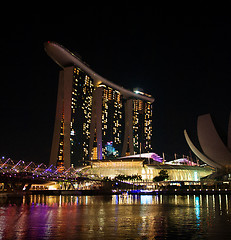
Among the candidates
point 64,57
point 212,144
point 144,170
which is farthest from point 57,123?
point 212,144

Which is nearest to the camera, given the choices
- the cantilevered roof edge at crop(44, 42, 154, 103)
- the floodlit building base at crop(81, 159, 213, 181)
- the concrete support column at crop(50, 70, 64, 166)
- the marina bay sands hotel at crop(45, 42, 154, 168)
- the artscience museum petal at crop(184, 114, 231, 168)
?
the artscience museum petal at crop(184, 114, 231, 168)

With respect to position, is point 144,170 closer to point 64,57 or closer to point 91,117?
point 91,117

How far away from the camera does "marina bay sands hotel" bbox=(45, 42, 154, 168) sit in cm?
9844

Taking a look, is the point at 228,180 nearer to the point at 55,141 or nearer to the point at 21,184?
the point at 21,184

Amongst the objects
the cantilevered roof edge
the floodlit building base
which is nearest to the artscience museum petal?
the floodlit building base

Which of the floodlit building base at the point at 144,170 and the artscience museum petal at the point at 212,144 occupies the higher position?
the artscience museum petal at the point at 212,144

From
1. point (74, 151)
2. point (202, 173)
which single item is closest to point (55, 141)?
point (74, 151)

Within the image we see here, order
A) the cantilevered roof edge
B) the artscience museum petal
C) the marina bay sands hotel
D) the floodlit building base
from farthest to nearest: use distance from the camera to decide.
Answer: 1. the marina bay sands hotel
2. the cantilevered roof edge
3. the floodlit building base
4. the artscience museum petal

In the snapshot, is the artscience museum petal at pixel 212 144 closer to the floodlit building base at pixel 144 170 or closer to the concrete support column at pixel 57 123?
the floodlit building base at pixel 144 170

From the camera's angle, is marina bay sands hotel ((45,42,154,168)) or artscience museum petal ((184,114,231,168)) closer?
artscience museum petal ((184,114,231,168))

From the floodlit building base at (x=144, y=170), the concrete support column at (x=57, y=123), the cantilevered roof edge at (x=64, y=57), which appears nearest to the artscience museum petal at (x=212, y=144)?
the floodlit building base at (x=144, y=170)

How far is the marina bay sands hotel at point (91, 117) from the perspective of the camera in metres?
98.4

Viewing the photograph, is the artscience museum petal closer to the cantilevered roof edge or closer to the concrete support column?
the concrete support column

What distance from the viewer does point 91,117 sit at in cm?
11625
